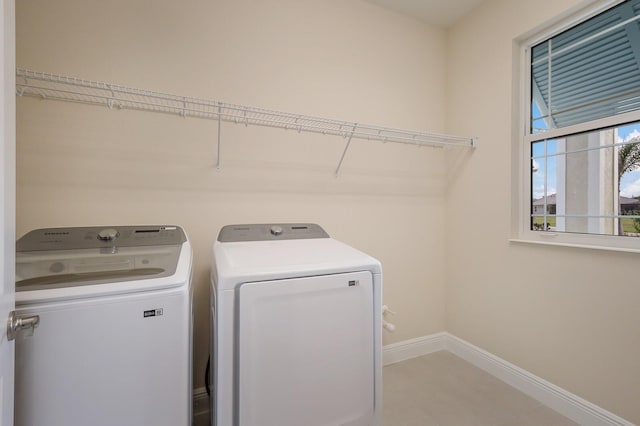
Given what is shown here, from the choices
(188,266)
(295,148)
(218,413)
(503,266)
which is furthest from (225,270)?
(503,266)

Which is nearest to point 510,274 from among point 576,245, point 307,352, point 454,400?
point 576,245

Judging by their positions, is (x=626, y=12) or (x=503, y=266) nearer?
(x=626, y=12)

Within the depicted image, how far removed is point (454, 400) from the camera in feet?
5.96

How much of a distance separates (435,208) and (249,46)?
6.32ft

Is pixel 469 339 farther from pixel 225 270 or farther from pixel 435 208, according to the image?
pixel 225 270

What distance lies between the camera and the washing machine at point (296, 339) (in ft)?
3.34

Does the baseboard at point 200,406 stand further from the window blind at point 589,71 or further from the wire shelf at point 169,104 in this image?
the window blind at point 589,71

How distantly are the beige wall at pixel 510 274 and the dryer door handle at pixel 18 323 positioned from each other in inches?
96.7

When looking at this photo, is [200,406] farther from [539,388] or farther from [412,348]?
[539,388]

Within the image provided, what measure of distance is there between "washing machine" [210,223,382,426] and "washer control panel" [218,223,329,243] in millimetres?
280

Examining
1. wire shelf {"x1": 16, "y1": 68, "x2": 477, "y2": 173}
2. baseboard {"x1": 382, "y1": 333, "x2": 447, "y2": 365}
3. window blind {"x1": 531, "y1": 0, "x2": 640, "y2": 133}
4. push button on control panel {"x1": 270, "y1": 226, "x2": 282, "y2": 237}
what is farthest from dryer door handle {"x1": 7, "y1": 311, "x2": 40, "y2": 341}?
window blind {"x1": 531, "y1": 0, "x2": 640, "y2": 133}

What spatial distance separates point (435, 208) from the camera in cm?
247

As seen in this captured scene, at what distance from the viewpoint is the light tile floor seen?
1.65m

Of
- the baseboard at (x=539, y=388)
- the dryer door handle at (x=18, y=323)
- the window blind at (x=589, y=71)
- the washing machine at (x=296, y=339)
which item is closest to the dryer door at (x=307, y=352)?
the washing machine at (x=296, y=339)
